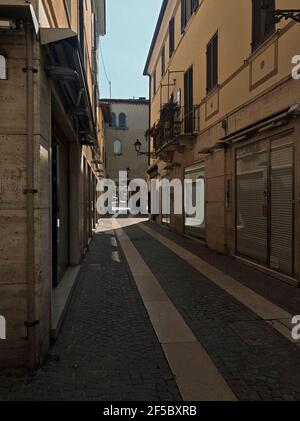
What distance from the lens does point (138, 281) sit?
307 inches

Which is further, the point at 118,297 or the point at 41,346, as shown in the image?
the point at 118,297

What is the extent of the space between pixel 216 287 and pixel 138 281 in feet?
4.98

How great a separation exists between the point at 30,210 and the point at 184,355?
84.9 inches

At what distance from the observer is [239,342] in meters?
4.55

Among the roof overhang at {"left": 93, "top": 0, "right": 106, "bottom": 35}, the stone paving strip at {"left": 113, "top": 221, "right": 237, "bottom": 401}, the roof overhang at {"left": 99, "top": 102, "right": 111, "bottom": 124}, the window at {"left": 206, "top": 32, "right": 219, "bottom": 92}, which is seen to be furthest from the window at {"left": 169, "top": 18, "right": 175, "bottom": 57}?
the stone paving strip at {"left": 113, "top": 221, "right": 237, "bottom": 401}

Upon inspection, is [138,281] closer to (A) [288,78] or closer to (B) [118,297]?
(B) [118,297]

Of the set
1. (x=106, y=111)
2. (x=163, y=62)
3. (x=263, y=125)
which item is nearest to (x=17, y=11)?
(x=263, y=125)

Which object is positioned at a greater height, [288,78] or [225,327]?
[288,78]

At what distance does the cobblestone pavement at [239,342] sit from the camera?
3.52 meters

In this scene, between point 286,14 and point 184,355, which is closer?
point 184,355

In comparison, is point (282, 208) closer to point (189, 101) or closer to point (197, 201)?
point (197, 201)

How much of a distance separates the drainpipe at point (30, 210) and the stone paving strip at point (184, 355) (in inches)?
53.9

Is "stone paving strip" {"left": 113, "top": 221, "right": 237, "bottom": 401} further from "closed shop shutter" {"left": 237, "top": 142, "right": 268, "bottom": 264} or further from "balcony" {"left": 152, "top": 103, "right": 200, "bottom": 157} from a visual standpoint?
"balcony" {"left": 152, "top": 103, "right": 200, "bottom": 157}
